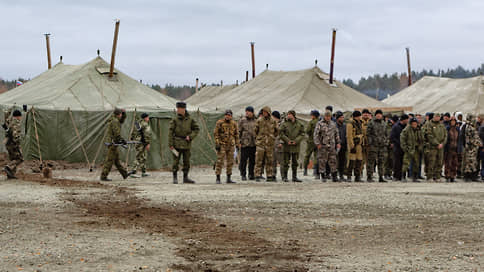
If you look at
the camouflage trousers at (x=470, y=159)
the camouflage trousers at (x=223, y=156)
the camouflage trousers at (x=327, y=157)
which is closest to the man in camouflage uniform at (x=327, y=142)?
the camouflage trousers at (x=327, y=157)

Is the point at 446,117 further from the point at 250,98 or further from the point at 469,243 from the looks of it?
the point at 250,98

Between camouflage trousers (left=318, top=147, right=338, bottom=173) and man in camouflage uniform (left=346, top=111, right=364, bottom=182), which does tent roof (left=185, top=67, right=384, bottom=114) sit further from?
camouflage trousers (left=318, top=147, right=338, bottom=173)

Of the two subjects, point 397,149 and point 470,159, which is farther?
point 470,159

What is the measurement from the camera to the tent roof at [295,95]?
2536 centimetres

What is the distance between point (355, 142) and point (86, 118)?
951 centimetres

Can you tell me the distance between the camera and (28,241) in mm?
6410

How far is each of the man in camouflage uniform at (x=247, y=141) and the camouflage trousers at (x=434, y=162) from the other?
4.35m

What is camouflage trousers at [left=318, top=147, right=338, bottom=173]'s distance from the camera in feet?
45.3

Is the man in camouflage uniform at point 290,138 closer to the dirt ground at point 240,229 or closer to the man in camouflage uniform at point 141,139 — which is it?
the dirt ground at point 240,229

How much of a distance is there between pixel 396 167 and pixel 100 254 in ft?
34.0

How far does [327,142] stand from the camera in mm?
13766

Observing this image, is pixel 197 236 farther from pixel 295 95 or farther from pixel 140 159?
pixel 295 95

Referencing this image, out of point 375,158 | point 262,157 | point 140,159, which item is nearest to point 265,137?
point 262,157

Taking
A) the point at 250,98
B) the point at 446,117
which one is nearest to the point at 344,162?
the point at 446,117
